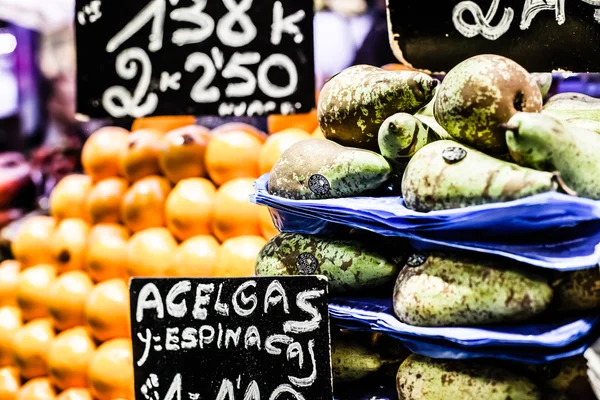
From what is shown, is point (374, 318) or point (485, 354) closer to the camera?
point (485, 354)

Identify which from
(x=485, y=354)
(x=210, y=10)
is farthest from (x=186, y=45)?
(x=485, y=354)

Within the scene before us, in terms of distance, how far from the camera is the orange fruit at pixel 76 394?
214 centimetres

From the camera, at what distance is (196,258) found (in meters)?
1.99

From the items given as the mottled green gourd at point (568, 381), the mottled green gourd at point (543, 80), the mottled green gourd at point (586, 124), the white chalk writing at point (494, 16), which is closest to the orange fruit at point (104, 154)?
the white chalk writing at point (494, 16)

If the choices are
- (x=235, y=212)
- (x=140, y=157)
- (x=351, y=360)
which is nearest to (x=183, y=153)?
(x=140, y=157)

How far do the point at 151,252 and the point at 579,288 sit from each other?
1390 mm

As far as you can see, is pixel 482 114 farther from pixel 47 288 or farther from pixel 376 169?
pixel 47 288

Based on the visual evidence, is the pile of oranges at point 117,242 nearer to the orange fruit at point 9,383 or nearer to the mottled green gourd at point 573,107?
the orange fruit at point 9,383

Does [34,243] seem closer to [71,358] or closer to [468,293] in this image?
[71,358]

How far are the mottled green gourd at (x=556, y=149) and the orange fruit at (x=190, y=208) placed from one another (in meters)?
1.23

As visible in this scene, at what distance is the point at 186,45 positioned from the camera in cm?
194

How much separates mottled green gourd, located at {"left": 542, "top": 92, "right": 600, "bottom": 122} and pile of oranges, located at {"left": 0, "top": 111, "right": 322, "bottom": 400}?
812 mm

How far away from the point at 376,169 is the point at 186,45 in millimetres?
1015

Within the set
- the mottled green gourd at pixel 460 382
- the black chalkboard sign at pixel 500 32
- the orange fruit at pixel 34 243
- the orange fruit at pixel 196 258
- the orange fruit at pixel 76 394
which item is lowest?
the orange fruit at pixel 76 394
